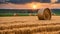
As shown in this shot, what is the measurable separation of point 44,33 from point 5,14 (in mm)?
5790

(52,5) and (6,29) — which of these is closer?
(6,29)

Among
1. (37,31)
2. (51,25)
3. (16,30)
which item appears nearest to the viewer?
(16,30)

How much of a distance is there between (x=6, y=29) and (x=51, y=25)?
109cm

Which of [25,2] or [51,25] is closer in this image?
[51,25]

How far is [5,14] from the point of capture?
961 cm

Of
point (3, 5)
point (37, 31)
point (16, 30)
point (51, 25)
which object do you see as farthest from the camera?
point (3, 5)

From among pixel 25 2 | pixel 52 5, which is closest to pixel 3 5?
pixel 25 2

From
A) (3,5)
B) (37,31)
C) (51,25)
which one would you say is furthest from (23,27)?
(3,5)

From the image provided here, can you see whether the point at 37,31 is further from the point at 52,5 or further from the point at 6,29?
the point at 52,5

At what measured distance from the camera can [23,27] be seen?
4152 millimetres

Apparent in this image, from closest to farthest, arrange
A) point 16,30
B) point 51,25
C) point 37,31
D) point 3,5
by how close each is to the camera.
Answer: point 16,30
point 37,31
point 51,25
point 3,5

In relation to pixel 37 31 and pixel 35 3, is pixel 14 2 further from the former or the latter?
pixel 37 31

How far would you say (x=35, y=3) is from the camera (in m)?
9.84

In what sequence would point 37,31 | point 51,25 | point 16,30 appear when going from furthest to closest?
point 51,25 < point 37,31 < point 16,30
